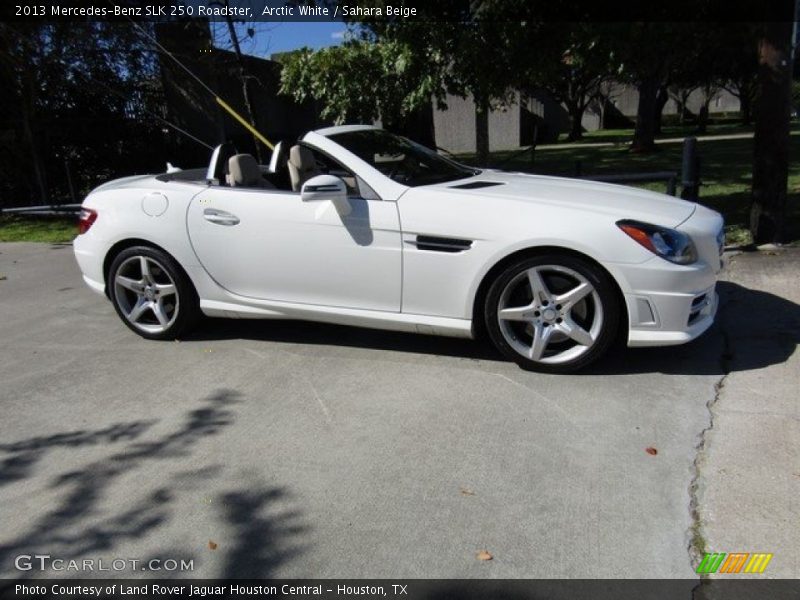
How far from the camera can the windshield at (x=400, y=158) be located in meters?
4.51

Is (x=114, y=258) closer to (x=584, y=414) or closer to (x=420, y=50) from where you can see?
(x=584, y=414)

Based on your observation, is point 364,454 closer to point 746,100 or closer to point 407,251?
point 407,251

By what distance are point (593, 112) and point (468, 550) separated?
4241cm

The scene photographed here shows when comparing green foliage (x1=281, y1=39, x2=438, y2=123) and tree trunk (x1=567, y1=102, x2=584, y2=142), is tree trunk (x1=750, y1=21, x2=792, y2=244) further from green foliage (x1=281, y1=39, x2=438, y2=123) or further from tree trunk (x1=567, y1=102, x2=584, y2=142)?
tree trunk (x1=567, y1=102, x2=584, y2=142)

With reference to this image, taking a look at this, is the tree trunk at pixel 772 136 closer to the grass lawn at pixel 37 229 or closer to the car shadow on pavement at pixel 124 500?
the car shadow on pavement at pixel 124 500

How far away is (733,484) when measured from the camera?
9.58 ft

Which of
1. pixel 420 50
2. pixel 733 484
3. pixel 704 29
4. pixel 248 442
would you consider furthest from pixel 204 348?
pixel 704 29

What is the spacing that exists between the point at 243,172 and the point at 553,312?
2.42 m

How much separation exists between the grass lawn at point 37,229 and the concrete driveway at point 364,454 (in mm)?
5354

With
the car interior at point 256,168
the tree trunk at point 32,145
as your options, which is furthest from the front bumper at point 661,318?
the tree trunk at point 32,145

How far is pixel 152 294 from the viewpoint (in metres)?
4.96

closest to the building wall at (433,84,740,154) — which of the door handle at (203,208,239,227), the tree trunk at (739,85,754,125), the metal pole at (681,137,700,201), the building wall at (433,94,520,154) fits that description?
the building wall at (433,94,520,154)

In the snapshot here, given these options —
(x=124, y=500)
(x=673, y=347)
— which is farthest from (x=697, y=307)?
(x=124, y=500)

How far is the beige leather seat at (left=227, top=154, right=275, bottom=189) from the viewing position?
4.84 meters
